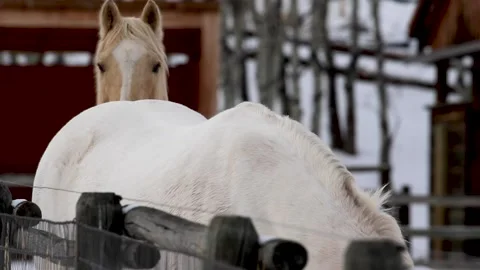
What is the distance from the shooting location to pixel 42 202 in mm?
5527

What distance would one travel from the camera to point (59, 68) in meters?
15.9

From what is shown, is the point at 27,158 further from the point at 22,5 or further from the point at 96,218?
the point at 96,218

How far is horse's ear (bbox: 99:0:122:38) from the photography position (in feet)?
24.3

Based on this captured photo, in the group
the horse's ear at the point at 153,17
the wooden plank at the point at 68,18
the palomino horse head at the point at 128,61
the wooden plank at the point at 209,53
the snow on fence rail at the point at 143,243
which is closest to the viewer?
the snow on fence rail at the point at 143,243

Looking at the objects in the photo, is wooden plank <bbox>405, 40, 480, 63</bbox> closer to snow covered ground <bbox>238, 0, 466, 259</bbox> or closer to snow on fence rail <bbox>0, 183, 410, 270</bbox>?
snow covered ground <bbox>238, 0, 466, 259</bbox>

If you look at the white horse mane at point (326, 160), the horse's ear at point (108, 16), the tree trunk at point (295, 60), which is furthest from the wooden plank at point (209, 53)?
the white horse mane at point (326, 160)

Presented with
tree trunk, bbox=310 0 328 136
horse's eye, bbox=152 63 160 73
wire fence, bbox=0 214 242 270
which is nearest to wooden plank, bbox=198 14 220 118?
horse's eye, bbox=152 63 160 73

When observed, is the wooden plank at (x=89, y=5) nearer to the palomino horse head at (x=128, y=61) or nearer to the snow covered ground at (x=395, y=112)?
Result: the palomino horse head at (x=128, y=61)

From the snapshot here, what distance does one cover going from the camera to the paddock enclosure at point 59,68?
602 inches

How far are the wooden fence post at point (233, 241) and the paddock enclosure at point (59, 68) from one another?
40.2ft

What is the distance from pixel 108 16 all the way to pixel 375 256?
224 inches

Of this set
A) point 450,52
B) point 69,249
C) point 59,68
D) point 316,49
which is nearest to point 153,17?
point 69,249

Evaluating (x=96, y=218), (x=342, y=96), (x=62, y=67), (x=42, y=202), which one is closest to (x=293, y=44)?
(x=62, y=67)

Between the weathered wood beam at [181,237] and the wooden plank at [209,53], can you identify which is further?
the wooden plank at [209,53]
